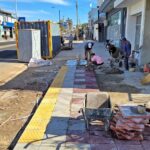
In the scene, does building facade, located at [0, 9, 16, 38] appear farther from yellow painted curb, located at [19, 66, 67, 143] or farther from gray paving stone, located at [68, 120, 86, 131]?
gray paving stone, located at [68, 120, 86, 131]

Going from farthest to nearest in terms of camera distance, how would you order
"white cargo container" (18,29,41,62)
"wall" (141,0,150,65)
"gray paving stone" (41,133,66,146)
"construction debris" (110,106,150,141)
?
1. "white cargo container" (18,29,41,62)
2. "wall" (141,0,150,65)
3. "construction debris" (110,106,150,141)
4. "gray paving stone" (41,133,66,146)

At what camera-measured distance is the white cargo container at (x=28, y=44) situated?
54.2 ft

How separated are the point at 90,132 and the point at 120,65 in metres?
9.01

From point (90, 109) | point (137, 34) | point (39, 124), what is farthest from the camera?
point (137, 34)

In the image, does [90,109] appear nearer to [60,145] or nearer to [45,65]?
[60,145]

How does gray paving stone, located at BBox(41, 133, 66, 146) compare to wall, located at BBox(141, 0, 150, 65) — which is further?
wall, located at BBox(141, 0, 150, 65)

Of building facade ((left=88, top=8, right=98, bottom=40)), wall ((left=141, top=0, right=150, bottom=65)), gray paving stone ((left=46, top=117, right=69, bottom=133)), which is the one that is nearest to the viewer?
gray paving stone ((left=46, top=117, right=69, bottom=133))

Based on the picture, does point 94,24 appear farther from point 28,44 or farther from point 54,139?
point 54,139

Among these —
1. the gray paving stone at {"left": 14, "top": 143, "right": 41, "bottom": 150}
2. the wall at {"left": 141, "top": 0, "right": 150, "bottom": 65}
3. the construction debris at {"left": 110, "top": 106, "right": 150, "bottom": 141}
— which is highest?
the wall at {"left": 141, "top": 0, "right": 150, "bottom": 65}

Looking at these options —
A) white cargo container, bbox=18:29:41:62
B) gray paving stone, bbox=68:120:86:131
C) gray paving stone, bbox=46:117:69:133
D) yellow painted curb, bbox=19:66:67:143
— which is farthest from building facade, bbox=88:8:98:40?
gray paving stone, bbox=68:120:86:131

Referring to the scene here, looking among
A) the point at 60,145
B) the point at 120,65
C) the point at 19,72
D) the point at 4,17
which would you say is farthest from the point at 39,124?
the point at 4,17

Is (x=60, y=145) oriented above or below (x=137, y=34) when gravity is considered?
below

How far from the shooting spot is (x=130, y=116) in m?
5.16

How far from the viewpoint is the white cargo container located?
16.5 meters
